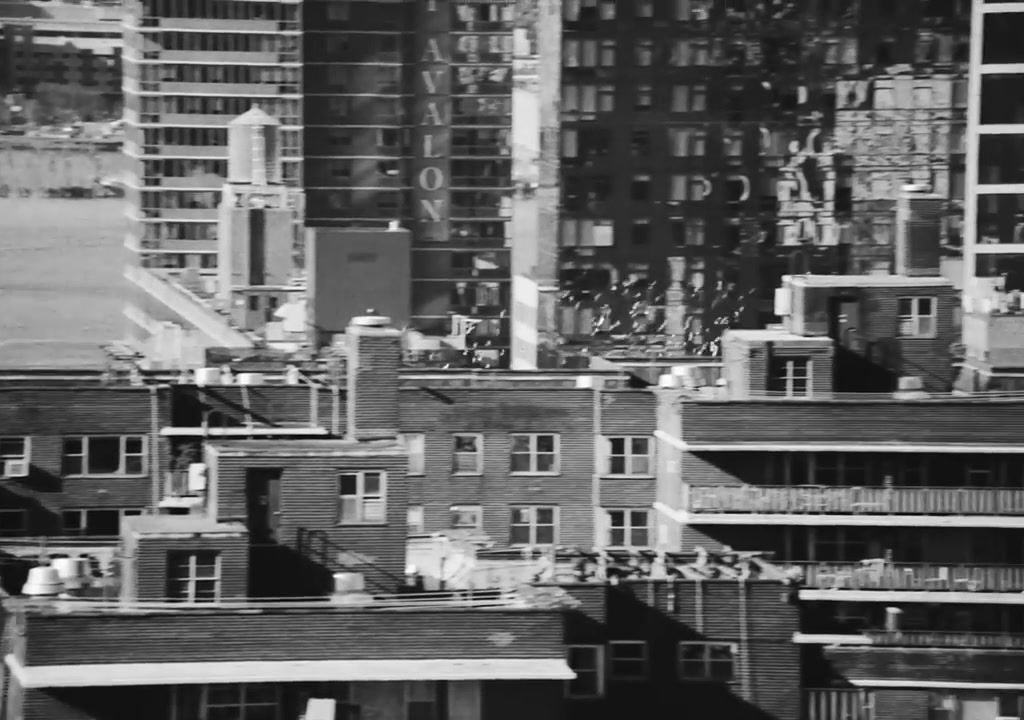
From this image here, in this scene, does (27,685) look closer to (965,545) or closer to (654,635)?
(654,635)

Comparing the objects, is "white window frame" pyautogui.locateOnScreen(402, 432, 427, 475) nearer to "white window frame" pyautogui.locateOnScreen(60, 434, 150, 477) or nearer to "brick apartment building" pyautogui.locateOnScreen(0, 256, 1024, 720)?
"brick apartment building" pyautogui.locateOnScreen(0, 256, 1024, 720)

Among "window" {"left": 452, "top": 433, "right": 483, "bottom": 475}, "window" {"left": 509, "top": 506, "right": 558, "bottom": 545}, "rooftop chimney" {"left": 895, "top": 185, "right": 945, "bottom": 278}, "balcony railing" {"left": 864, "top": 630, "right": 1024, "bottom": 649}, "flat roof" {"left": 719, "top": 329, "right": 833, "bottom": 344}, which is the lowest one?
"balcony railing" {"left": 864, "top": 630, "right": 1024, "bottom": 649}

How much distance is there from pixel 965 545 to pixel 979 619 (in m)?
1.37

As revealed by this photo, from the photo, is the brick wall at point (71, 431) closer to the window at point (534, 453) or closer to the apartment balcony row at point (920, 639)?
the window at point (534, 453)

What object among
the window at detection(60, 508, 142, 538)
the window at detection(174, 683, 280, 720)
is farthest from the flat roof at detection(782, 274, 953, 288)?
the window at detection(174, 683, 280, 720)

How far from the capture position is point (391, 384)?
52.0 meters

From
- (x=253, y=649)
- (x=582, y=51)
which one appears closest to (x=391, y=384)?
(x=253, y=649)

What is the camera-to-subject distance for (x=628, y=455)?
211 ft

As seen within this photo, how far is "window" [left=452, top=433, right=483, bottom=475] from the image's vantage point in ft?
213

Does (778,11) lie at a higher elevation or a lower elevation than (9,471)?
higher

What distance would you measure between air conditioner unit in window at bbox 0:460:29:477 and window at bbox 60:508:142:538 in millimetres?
1047

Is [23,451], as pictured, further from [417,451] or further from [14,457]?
[417,451]

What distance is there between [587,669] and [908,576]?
43.1ft

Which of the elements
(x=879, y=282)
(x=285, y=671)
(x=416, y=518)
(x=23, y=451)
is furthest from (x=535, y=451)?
(x=285, y=671)
